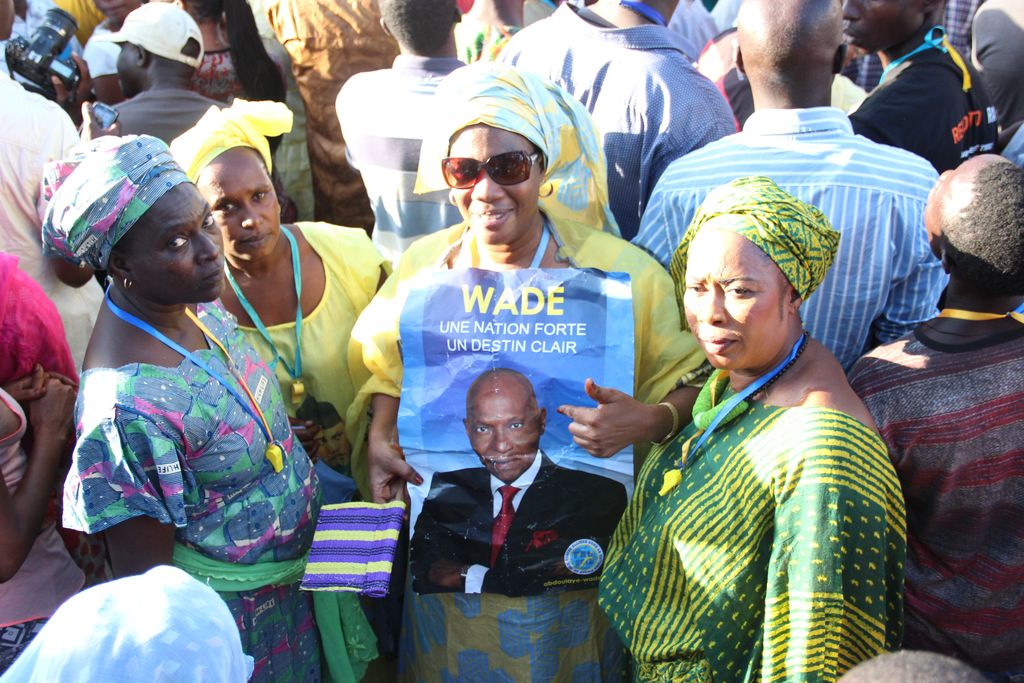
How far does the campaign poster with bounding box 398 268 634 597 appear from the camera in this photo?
267cm

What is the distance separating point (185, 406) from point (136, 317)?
308mm

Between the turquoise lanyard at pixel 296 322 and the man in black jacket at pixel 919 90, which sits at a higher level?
the man in black jacket at pixel 919 90

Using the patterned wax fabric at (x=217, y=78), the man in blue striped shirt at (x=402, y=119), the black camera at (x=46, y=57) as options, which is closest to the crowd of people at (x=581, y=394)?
the man in blue striped shirt at (x=402, y=119)

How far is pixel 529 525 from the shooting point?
8.80ft

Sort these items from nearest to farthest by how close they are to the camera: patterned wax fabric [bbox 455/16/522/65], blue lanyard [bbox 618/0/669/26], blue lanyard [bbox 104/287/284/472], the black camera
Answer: blue lanyard [bbox 104/287/284/472] → blue lanyard [bbox 618/0/669/26] → the black camera → patterned wax fabric [bbox 455/16/522/65]

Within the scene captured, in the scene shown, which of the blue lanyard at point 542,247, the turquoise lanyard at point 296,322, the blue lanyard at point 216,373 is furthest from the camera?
the turquoise lanyard at point 296,322

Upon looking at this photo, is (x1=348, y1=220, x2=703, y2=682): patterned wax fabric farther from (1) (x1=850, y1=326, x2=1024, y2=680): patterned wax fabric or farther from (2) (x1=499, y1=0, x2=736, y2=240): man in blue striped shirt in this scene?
(2) (x1=499, y1=0, x2=736, y2=240): man in blue striped shirt

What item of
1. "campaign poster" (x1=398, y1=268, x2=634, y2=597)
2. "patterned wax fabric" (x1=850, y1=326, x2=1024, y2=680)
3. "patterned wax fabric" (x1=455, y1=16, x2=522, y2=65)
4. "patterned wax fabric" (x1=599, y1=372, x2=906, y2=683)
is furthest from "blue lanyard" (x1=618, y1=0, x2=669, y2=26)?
"patterned wax fabric" (x1=599, y1=372, x2=906, y2=683)

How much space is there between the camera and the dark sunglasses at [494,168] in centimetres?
270

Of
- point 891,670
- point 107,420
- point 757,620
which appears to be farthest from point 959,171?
point 107,420

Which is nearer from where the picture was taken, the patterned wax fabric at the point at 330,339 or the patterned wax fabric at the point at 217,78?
the patterned wax fabric at the point at 330,339

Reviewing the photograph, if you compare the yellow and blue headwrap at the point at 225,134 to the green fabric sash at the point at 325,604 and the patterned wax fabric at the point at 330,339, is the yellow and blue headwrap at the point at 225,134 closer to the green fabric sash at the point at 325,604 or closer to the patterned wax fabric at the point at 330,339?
the patterned wax fabric at the point at 330,339

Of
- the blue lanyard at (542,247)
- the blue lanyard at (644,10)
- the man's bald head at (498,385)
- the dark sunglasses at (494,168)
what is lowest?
the man's bald head at (498,385)

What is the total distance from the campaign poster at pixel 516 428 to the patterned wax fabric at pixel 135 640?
113cm
